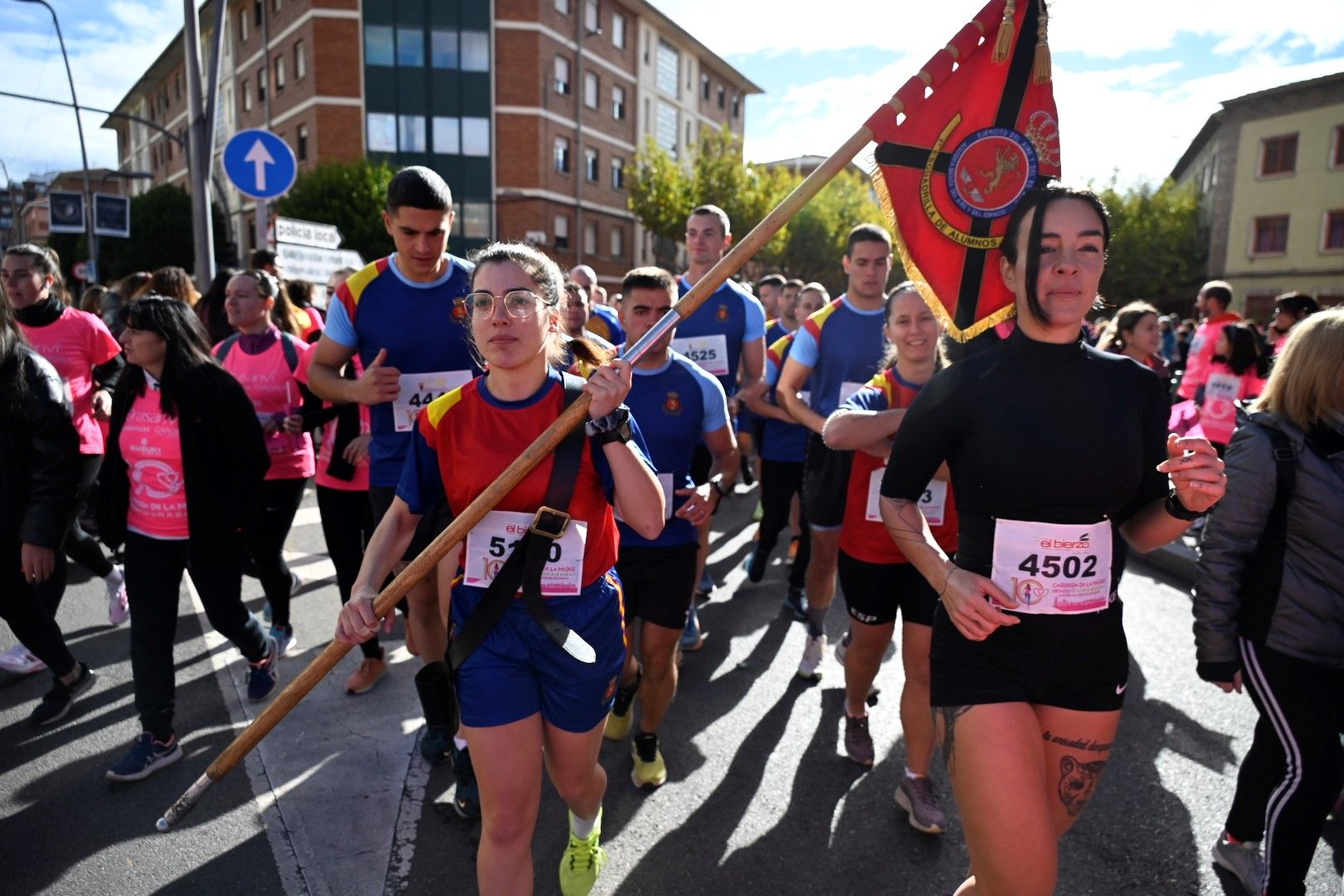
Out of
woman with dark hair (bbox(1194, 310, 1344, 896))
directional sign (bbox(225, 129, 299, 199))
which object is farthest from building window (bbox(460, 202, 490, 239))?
woman with dark hair (bbox(1194, 310, 1344, 896))

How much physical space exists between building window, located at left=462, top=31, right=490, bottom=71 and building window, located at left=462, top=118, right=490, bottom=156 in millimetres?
2015

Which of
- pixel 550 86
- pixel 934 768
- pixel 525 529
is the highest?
pixel 550 86

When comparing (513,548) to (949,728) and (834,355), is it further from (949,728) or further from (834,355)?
(834,355)

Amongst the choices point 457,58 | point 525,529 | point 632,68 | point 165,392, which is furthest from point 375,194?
point 525,529

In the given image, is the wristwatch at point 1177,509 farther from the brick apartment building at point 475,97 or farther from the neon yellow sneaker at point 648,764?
the brick apartment building at point 475,97

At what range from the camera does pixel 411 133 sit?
34.2 m

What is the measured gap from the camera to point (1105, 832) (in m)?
3.21

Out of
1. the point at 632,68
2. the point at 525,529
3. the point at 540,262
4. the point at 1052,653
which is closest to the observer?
the point at 1052,653

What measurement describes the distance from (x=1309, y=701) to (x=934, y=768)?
156cm

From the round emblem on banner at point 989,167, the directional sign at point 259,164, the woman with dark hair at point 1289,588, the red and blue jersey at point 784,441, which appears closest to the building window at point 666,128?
the directional sign at point 259,164

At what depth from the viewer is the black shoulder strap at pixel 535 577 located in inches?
89.6

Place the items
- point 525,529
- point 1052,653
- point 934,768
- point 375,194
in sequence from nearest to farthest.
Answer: point 1052,653 < point 525,529 < point 934,768 < point 375,194

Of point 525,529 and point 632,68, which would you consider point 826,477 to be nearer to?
point 525,529

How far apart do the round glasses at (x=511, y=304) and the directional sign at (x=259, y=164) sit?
7396 mm
